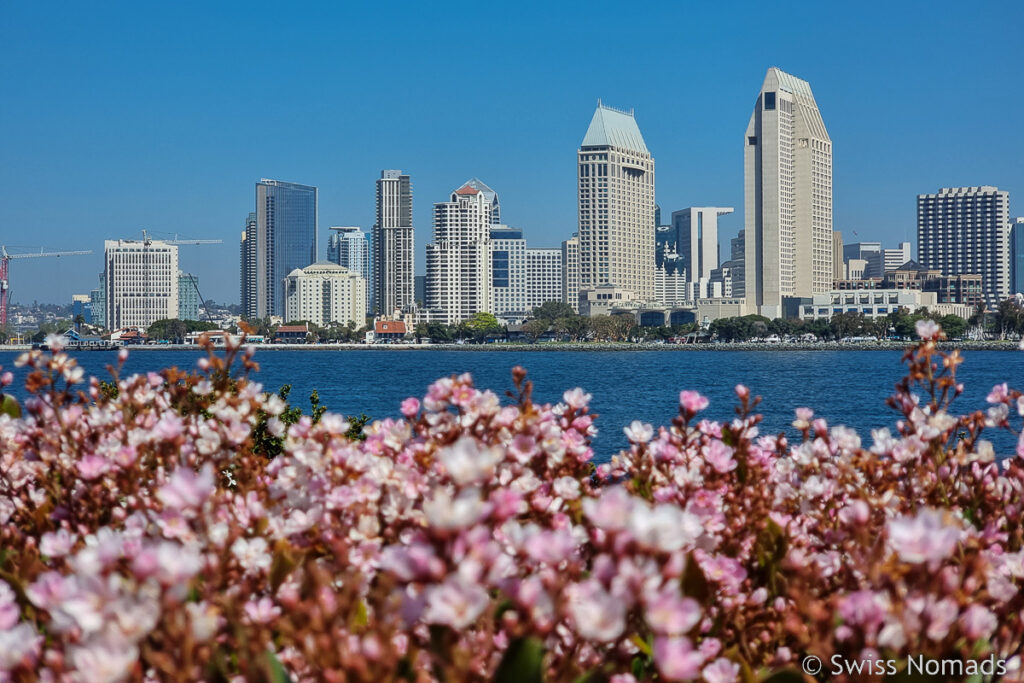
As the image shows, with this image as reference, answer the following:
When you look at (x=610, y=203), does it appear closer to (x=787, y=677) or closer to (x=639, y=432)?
(x=639, y=432)

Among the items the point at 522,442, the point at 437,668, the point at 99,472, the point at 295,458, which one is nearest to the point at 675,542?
the point at 437,668

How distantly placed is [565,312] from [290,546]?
163 m

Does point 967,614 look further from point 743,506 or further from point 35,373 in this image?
point 35,373

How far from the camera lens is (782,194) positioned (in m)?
147

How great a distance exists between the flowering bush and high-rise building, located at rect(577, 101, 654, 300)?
178m

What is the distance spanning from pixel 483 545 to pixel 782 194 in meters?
153

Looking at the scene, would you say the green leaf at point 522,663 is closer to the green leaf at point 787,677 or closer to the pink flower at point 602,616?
the pink flower at point 602,616

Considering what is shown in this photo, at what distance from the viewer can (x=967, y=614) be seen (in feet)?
5.54

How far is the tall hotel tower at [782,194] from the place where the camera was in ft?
480

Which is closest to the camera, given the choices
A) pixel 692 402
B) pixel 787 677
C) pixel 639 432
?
pixel 787 677

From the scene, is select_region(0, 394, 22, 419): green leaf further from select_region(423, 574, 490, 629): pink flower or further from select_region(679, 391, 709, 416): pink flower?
select_region(423, 574, 490, 629): pink flower

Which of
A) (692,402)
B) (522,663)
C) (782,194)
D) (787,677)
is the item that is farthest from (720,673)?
(782,194)

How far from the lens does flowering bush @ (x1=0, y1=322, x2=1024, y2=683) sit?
1.49 metres

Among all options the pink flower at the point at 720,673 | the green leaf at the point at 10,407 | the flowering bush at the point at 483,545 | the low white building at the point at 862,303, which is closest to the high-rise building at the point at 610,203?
the low white building at the point at 862,303
